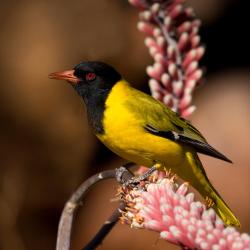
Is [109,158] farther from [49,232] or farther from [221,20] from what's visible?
[221,20]

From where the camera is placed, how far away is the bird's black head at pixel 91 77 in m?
4.16

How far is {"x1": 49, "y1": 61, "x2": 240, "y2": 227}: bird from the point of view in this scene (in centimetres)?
389

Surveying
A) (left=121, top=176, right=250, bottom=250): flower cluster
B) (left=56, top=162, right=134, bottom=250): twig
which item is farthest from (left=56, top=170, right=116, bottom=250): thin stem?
(left=121, top=176, right=250, bottom=250): flower cluster

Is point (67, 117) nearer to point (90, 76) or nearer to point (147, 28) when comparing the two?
point (90, 76)

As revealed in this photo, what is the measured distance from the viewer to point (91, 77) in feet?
13.8

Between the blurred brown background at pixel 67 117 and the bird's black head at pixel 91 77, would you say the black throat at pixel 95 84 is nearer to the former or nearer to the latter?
the bird's black head at pixel 91 77

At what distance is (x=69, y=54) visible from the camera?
6957mm

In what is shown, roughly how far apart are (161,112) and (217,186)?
7.78 feet

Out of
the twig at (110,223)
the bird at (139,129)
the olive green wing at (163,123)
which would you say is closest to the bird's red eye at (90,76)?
the bird at (139,129)

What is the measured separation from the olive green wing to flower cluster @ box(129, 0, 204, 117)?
58cm

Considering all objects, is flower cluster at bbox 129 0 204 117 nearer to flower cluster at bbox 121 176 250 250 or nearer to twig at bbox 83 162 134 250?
twig at bbox 83 162 134 250

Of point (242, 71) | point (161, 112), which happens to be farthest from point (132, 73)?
point (161, 112)

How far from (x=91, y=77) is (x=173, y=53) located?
952mm

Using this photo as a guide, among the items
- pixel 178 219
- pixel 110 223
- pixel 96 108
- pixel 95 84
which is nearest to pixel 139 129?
pixel 96 108
